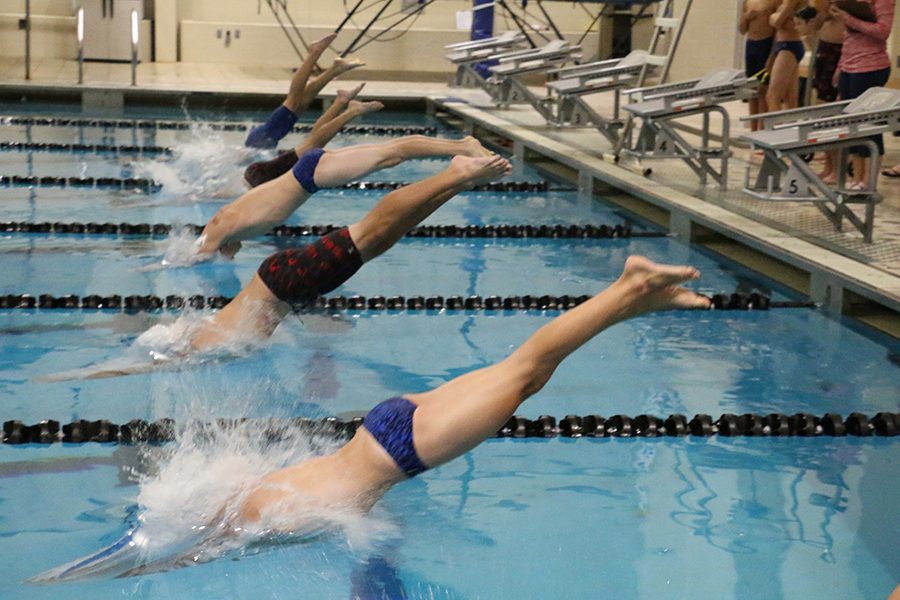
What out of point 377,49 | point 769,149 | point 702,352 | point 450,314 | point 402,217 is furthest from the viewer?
point 377,49

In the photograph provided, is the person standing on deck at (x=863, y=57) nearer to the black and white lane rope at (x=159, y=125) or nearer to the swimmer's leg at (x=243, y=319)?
the swimmer's leg at (x=243, y=319)

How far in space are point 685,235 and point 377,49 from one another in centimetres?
1018

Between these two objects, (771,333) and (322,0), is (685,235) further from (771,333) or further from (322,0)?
(322,0)

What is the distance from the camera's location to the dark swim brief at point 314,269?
4.07 metres

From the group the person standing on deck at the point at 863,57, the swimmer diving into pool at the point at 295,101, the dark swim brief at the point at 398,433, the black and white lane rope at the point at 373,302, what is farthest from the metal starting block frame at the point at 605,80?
the dark swim brief at the point at 398,433

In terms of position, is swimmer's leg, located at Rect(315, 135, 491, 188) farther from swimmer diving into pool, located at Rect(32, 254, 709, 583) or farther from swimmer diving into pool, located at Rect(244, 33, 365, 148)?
swimmer diving into pool, located at Rect(244, 33, 365, 148)

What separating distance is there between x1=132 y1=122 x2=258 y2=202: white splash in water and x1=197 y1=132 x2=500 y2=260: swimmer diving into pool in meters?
2.32

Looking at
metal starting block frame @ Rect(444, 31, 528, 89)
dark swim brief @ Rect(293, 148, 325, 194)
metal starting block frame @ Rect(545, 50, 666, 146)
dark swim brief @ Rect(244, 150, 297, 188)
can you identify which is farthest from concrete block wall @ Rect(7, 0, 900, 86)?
dark swim brief @ Rect(293, 148, 325, 194)

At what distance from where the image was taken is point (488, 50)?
1178 cm

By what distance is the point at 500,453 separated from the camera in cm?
357

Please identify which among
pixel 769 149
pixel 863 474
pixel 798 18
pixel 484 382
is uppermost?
pixel 798 18

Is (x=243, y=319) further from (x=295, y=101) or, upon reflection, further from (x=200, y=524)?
(x=295, y=101)

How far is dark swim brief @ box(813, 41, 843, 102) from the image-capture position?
7.38m

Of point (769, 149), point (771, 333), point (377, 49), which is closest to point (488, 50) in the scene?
point (377, 49)
